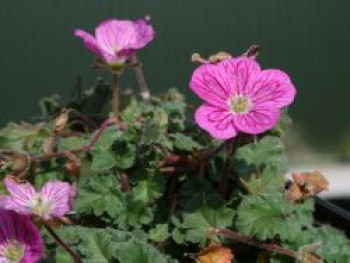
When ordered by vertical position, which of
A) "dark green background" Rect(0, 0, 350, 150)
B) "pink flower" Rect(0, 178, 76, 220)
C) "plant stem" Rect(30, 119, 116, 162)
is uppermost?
"dark green background" Rect(0, 0, 350, 150)

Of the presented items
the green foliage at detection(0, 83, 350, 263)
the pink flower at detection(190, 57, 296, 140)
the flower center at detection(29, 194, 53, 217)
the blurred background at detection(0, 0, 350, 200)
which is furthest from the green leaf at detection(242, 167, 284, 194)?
the blurred background at detection(0, 0, 350, 200)

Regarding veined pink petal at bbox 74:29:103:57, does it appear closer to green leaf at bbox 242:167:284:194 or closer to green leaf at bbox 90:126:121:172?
green leaf at bbox 90:126:121:172

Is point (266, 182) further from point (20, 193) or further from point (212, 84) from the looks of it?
point (20, 193)

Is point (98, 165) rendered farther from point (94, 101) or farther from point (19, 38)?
point (19, 38)

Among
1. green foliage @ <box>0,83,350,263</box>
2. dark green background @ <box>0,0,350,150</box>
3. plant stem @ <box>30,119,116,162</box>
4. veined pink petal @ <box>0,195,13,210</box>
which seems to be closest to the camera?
veined pink petal @ <box>0,195,13,210</box>

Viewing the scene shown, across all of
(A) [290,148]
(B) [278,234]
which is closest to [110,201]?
(B) [278,234]

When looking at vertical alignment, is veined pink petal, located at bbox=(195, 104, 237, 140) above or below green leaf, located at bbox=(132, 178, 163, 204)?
above

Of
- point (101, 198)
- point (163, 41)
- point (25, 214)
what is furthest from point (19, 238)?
point (163, 41)
